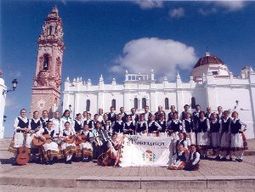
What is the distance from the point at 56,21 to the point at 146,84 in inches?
681

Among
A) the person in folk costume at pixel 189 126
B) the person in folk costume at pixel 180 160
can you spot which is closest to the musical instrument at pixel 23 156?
the person in folk costume at pixel 180 160

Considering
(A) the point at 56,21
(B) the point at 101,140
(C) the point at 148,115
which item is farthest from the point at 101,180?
(A) the point at 56,21

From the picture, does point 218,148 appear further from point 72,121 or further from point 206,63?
point 206,63

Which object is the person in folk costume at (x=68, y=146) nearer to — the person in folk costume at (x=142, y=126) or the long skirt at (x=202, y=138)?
the person in folk costume at (x=142, y=126)

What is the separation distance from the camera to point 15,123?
30.0 ft

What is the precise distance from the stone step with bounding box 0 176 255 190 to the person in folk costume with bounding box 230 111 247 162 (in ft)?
12.5

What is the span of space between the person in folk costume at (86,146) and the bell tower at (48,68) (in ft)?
103

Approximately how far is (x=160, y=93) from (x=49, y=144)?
34.1 m

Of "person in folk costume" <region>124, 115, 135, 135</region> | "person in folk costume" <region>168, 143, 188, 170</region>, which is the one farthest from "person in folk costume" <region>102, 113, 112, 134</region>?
"person in folk costume" <region>168, 143, 188, 170</region>

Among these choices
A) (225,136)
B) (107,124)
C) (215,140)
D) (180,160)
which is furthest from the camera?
(107,124)

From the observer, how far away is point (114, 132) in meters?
9.95

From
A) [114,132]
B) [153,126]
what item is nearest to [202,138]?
[153,126]

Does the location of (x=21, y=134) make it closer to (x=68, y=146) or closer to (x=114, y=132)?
(x=68, y=146)

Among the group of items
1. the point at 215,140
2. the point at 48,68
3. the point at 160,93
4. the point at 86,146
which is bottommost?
the point at 86,146
